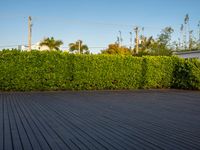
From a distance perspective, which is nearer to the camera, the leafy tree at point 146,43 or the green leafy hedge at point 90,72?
the green leafy hedge at point 90,72

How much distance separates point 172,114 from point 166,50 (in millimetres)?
43912

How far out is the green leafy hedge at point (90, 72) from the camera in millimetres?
19609

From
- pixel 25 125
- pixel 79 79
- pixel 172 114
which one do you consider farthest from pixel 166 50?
pixel 25 125

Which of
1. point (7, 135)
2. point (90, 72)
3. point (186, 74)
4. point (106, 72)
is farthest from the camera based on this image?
point (186, 74)

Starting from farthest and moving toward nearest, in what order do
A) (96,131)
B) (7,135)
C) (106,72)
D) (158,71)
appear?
1. (158,71)
2. (106,72)
3. (96,131)
4. (7,135)

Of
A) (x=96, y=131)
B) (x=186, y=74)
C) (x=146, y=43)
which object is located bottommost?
(x=96, y=131)

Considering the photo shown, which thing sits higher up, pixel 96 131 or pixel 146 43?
pixel 146 43

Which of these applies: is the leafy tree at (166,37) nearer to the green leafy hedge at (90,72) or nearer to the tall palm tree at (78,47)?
the tall palm tree at (78,47)

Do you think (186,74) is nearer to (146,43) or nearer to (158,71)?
(158,71)

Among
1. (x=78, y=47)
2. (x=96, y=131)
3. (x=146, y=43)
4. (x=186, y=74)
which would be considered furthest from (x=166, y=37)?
(x=96, y=131)

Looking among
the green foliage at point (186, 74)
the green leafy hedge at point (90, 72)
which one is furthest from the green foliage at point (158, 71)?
the green foliage at point (186, 74)

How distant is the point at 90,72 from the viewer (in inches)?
853

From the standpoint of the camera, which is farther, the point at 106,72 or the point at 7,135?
the point at 106,72

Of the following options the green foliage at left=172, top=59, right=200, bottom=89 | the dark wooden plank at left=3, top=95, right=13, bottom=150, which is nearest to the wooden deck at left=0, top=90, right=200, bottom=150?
the dark wooden plank at left=3, top=95, right=13, bottom=150
